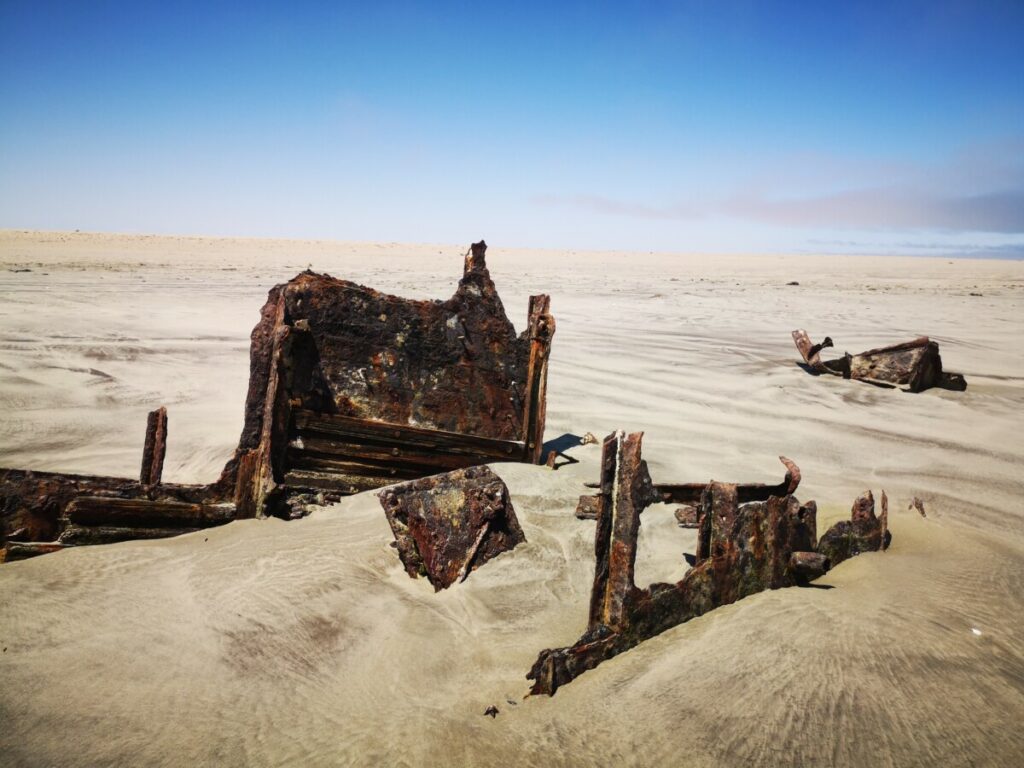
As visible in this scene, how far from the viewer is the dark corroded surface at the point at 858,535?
2.99 m

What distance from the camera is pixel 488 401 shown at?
424 cm

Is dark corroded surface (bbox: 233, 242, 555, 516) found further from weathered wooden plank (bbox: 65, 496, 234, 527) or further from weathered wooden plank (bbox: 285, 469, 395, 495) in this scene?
weathered wooden plank (bbox: 65, 496, 234, 527)

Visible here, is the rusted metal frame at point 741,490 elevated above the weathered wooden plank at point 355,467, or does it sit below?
above

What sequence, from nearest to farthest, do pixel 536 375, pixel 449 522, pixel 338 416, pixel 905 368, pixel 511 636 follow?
pixel 511 636
pixel 449 522
pixel 338 416
pixel 536 375
pixel 905 368

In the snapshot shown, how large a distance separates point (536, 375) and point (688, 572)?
2.02 m

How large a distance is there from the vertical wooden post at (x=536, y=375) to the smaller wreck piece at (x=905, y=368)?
4701mm

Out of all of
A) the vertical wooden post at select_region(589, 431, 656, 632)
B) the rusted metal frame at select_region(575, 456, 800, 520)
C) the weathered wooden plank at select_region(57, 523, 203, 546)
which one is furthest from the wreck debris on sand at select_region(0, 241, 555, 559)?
the vertical wooden post at select_region(589, 431, 656, 632)

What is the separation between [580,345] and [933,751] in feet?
26.3

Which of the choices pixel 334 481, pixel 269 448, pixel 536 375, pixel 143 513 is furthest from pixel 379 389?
pixel 143 513

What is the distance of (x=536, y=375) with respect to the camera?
422 cm

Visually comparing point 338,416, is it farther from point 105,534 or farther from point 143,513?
point 105,534

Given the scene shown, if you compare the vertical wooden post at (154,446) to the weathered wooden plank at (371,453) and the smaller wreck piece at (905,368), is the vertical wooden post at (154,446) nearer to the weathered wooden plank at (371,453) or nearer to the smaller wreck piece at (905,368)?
the weathered wooden plank at (371,453)

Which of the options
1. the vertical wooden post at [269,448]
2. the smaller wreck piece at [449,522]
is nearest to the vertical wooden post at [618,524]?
the smaller wreck piece at [449,522]

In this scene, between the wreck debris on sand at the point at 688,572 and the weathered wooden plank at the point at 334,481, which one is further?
the weathered wooden plank at the point at 334,481
